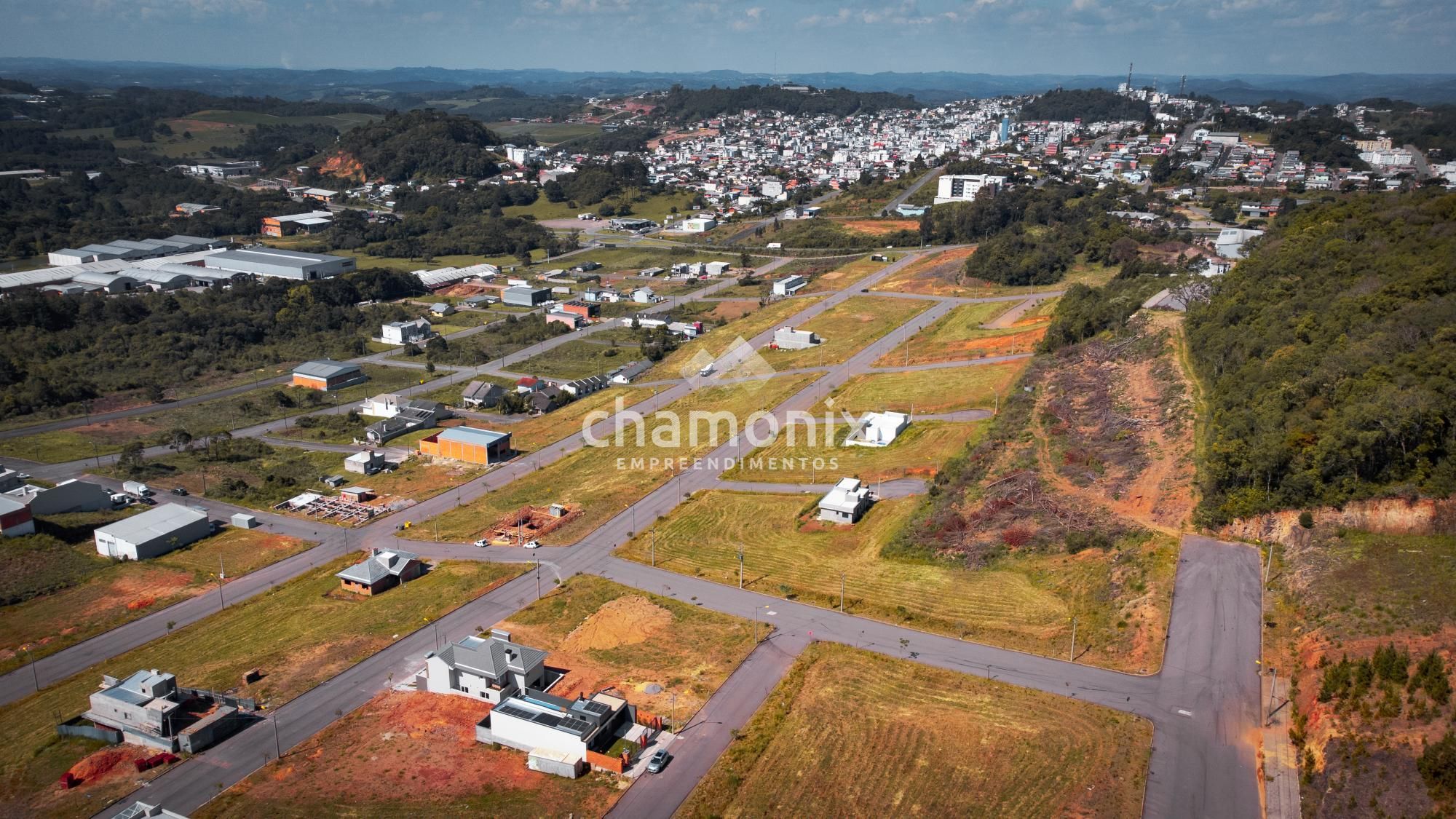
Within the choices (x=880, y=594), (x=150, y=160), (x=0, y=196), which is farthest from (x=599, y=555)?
(x=150, y=160)

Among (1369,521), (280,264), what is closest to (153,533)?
(1369,521)

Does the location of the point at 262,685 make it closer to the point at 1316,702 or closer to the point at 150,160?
the point at 1316,702

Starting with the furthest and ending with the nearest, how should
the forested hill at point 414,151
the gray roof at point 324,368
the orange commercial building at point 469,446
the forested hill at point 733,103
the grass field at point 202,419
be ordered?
the forested hill at point 733,103 < the forested hill at point 414,151 < the gray roof at point 324,368 < the grass field at point 202,419 < the orange commercial building at point 469,446

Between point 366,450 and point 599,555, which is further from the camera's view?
point 366,450

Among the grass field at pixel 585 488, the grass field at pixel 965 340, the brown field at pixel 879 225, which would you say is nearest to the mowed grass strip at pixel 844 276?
the brown field at pixel 879 225

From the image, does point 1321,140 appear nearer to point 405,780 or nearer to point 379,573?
point 379,573

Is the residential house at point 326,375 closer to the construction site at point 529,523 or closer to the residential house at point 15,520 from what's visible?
the residential house at point 15,520
